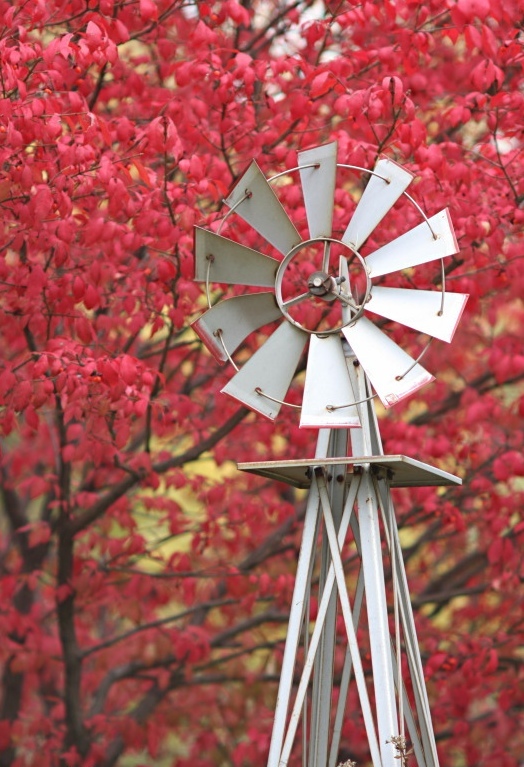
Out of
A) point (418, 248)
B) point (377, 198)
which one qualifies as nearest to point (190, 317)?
point (377, 198)

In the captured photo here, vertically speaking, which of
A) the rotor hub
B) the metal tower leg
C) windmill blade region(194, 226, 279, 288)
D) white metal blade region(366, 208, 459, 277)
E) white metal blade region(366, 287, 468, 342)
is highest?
windmill blade region(194, 226, 279, 288)

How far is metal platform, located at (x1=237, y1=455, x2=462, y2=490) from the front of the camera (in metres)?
4.16

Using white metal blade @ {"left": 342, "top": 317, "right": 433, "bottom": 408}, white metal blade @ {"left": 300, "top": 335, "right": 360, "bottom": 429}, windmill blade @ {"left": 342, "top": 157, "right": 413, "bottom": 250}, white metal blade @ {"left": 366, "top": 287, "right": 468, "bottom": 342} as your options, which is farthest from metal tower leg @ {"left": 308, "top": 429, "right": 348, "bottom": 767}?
windmill blade @ {"left": 342, "top": 157, "right": 413, "bottom": 250}

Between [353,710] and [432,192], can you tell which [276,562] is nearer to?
[353,710]

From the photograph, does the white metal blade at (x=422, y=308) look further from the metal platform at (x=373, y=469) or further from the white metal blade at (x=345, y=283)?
the metal platform at (x=373, y=469)

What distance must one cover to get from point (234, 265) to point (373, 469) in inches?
40.9

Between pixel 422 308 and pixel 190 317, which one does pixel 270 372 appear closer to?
pixel 422 308

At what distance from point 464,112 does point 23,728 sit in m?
5.36

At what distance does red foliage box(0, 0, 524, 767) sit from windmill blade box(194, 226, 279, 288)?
30.8 inches

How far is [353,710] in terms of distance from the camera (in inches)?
303

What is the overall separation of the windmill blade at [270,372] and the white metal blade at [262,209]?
370 mm

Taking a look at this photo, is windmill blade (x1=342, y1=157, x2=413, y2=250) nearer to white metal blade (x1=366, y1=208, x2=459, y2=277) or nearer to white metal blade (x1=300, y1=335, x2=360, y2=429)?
white metal blade (x1=366, y1=208, x2=459, y2=277)

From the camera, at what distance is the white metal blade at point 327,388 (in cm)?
421

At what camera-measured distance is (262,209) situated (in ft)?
14.8
